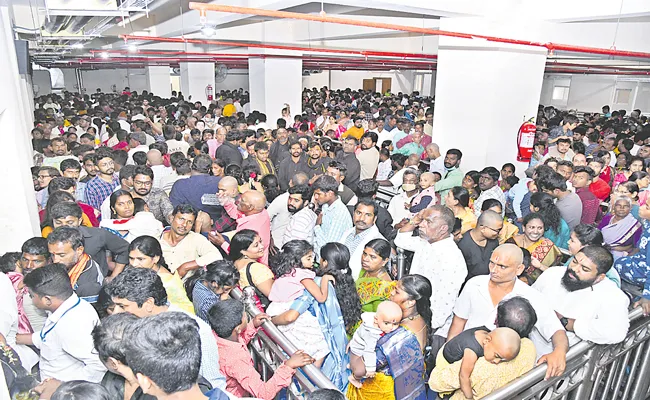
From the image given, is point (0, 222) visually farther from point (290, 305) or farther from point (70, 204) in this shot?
point (290, 305)

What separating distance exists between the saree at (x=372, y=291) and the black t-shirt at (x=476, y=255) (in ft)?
2.68

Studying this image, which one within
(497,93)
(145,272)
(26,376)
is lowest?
(26,376)

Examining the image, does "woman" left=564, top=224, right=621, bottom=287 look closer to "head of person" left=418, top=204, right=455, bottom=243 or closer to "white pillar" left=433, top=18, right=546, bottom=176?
"head of person" left=418, top=204, right=455, bottom=243

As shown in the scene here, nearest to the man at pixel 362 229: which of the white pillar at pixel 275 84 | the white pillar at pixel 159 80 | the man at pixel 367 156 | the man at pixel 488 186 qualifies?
the man at pixel 488 186

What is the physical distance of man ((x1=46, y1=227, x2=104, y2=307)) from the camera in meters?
2.72

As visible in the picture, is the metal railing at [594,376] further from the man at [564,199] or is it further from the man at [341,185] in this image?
the man at [341,185]

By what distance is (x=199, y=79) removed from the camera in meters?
14.5

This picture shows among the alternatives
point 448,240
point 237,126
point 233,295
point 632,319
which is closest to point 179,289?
point 233,295

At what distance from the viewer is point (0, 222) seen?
3.52 metres

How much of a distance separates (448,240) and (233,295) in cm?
150

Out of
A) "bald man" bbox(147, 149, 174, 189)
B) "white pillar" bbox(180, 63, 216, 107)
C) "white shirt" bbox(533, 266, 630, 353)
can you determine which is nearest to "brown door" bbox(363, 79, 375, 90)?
"white pillar" bbox(180, 63, 216, 107)

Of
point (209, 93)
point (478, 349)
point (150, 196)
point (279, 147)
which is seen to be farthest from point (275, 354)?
point (209, 93)

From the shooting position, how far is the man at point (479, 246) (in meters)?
3.27

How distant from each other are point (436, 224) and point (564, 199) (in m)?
1.89
